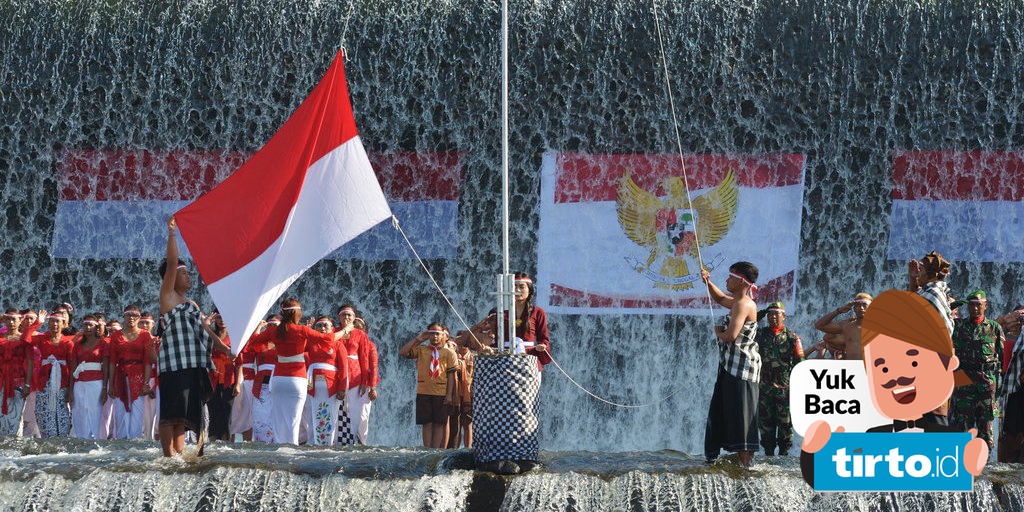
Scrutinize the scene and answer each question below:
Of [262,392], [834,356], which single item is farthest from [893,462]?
[262,392]

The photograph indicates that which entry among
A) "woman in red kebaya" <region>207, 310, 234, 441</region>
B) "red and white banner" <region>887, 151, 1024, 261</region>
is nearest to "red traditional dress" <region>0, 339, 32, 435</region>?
"woman in red kebaya" <region>207, 310, 234, 441</region>

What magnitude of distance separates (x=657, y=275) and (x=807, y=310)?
2.08m

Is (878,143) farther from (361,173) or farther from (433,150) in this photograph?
(361,173)

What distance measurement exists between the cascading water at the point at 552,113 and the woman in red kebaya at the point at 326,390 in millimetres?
4531

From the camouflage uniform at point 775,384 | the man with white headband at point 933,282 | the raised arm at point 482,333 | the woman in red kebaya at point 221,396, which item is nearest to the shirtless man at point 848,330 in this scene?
the camouflage uniform at point 775,384

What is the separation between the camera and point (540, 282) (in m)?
17.9

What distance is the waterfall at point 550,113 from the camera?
18078 millimetres

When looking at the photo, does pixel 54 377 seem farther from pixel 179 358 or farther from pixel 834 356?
pixel 834 356

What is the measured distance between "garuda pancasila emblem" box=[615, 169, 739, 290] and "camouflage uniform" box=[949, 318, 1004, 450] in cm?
699

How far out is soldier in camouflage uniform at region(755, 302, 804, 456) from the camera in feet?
39.9

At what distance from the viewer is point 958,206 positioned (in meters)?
17.7

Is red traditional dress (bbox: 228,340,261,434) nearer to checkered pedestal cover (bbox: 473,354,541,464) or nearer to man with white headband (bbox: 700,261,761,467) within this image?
checkered pedestal cover (bbox: 473,354,541,464)

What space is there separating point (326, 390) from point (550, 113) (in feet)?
21.7

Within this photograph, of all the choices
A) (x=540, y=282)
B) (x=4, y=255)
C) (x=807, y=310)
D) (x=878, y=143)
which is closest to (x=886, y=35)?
(x=878, y=143)
